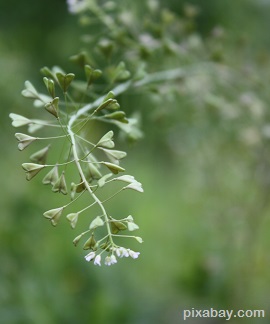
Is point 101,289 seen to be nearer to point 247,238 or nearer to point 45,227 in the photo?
point 45,227

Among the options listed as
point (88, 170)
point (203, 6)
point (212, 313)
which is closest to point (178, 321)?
point (212, 313)

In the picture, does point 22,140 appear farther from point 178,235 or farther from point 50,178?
point 178,235

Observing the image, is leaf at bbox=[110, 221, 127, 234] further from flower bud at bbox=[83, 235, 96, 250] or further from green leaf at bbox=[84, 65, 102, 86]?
green leaf at bbox=[84, 65, 102, 86]

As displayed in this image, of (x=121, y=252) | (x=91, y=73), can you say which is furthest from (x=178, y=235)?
(x=121, y=252)

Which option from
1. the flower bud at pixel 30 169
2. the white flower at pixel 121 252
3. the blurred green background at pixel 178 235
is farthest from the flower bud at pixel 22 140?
the blurred green background at pixel 178 235

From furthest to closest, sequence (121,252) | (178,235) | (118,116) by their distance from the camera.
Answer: (178,235), (118,116), (121,252)

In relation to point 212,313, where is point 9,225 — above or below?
above

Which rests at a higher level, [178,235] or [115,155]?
[178,235]

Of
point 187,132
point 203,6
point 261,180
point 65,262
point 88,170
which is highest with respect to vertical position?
point 203,6
